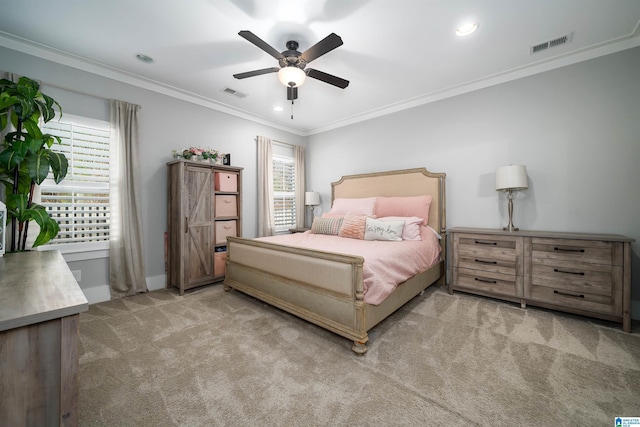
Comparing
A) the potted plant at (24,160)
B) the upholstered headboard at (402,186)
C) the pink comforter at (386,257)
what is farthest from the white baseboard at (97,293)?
the upholstered headboard at (402,186)

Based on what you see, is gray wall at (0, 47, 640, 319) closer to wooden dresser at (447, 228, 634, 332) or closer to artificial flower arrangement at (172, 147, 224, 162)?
artificial flower arrangement at (172, 147, 224, 162)

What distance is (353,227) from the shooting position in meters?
3.50

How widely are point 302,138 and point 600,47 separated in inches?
175

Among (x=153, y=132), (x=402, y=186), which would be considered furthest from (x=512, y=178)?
(x=153, y=132)

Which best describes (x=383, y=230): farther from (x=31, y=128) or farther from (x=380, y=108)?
(x=31, y=128)

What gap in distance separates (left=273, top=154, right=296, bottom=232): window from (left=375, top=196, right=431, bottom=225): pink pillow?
1.97m

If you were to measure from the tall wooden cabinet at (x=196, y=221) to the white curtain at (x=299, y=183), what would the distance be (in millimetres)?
1676

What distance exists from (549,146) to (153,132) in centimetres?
503

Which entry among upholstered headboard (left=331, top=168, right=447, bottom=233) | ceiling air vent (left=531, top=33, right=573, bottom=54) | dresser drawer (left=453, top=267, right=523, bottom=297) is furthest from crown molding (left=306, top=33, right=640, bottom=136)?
dresser drawer (left=453, top=267, right=523, bottom=297)

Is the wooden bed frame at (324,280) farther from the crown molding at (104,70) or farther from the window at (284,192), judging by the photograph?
the crown molding at (104,70)

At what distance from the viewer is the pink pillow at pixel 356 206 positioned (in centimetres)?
407

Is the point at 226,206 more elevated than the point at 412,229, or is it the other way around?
the point at 226,206

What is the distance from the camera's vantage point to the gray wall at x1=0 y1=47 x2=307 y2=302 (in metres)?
2.80

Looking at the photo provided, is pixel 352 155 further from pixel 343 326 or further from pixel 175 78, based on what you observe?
pixel 343 326
